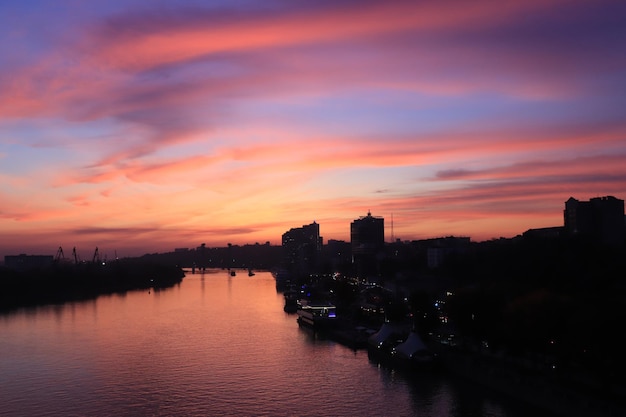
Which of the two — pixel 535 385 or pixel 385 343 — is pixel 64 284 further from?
pixel 535 385

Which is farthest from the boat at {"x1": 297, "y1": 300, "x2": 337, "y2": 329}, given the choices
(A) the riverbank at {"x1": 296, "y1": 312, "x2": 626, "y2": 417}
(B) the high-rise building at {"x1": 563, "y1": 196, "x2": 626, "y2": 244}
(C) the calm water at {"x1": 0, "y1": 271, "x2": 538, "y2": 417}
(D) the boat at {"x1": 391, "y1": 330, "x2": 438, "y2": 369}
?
(B) the high-rise building at {"x1": 563, "y1": 196, "x2": 626, "y2": 244}

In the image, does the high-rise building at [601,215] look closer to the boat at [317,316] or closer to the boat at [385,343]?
the boat at [317,316]

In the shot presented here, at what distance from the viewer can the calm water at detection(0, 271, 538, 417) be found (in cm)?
2031

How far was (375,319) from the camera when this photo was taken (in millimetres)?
40781

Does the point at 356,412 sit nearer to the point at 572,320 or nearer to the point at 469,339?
the point at 572,320

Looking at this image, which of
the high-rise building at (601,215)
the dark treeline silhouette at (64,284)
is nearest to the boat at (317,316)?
the dark treeline silhouette at (64,284)

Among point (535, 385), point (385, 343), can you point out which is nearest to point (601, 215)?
point (385, 343)

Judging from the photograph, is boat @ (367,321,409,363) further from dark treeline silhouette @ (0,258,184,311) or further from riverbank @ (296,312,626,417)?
dark treeline silhouette @ (0,258,184,311)

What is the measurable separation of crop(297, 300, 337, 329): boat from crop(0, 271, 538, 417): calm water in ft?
3.25

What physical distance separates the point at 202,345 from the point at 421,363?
42.6 feet

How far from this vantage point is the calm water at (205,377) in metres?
20.3

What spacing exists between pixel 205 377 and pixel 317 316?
16.9m

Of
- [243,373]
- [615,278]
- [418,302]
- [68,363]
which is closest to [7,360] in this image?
[68,363]

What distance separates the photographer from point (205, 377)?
25.0 metres
